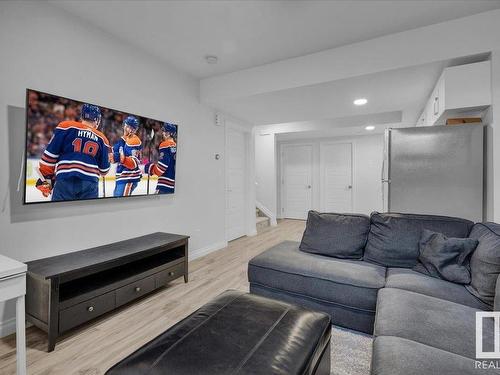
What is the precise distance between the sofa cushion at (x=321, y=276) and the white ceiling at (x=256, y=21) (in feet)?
7.19

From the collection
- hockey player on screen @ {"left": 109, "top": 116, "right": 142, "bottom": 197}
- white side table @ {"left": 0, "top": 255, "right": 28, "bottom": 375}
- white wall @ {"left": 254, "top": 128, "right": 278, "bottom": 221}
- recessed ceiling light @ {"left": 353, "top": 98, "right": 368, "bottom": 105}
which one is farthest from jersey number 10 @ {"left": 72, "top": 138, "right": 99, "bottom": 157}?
white wall @ {"left": 254, "top": 128, "right": 278, "bottom": 221}

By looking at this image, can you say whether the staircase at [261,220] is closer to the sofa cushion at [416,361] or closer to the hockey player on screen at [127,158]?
the hockey player on screen at [127,158]

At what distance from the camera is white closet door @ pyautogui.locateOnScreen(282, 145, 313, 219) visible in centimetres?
751

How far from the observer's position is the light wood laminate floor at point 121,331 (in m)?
1.67

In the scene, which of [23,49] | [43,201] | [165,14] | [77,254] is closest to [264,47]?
[165,14]

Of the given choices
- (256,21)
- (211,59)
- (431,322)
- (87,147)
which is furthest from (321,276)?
(211,59)

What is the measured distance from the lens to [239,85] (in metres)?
3.54

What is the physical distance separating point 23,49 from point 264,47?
2.18 metres

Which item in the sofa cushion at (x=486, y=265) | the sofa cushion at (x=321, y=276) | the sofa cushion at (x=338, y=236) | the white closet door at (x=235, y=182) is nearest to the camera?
the sofa cushion at (x=486, y=265)

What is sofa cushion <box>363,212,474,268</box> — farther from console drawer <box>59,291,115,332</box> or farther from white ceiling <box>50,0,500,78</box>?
console drawer <box>59,291,115,332</box>

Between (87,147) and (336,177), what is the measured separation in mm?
6199

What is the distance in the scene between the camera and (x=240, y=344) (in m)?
1.15

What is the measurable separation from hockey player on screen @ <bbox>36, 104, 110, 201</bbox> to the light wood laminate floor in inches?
42.1

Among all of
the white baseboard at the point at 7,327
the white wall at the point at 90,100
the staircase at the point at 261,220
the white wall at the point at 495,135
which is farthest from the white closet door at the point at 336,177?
the white baseboard at the point at 7,327
